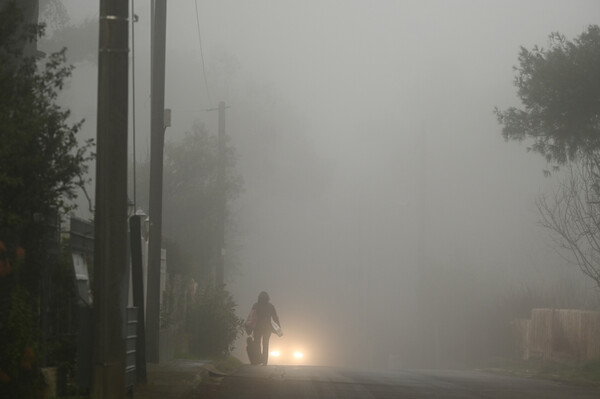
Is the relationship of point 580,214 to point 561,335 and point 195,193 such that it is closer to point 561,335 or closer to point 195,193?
point 561,335

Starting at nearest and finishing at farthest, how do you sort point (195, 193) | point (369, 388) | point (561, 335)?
point (369, 388) → point (561, 335) → point (195, 193)

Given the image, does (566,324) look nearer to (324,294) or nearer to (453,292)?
(453,292)

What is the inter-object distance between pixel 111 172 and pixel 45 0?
1125 inches

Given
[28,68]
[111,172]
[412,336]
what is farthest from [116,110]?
[412,336]

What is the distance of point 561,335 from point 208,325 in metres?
9.92

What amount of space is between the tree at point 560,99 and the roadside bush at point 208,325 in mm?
8193

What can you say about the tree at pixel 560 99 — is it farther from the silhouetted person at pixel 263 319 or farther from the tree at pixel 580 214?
the silhouetted person at pixel 263 319

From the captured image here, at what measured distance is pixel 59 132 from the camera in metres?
10.4

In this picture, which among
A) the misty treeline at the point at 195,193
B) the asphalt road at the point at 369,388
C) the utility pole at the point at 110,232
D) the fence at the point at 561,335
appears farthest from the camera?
the misty treeline at the point at 195,193

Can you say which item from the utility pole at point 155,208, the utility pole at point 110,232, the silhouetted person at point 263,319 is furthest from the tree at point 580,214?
the utility pole at point 110,232

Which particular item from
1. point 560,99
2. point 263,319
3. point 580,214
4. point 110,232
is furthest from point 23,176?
point 580,214

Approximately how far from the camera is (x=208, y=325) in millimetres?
26719

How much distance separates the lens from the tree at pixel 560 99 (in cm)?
2317

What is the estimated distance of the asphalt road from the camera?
15.4 m
